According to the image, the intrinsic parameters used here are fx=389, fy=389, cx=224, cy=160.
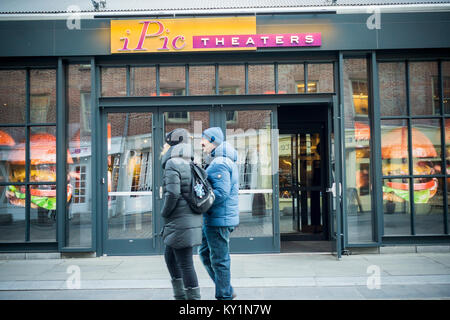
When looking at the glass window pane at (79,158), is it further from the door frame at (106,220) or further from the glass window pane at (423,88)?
the glass window pane at (423,88)

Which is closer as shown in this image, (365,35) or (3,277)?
(3,277)

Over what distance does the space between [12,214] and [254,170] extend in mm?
4629

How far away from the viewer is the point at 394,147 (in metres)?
7.30

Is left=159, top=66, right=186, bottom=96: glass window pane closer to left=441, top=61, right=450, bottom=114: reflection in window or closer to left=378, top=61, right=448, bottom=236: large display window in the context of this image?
left=378, top=61, right=448, bottom=236: large display window

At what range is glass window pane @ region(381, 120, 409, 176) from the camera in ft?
23.9

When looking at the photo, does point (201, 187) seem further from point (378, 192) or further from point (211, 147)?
point (378, 192)

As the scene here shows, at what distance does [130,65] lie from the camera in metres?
7.35

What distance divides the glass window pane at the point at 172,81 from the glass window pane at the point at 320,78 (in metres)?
2.39

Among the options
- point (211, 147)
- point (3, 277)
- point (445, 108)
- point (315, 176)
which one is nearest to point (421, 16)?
point (445, 108)

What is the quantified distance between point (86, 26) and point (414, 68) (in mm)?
6111

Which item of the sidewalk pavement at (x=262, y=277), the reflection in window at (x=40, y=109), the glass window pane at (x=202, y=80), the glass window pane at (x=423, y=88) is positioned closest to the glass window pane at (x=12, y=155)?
the reflection in window at (x=40, y=109)

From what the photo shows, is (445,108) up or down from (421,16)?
down

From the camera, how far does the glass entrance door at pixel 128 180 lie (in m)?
7.26

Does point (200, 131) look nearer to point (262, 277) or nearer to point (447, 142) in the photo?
point (262, 277)
